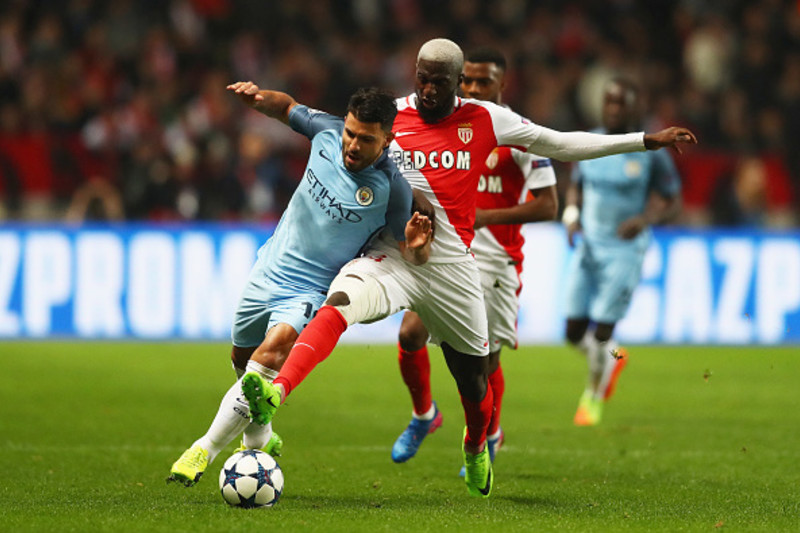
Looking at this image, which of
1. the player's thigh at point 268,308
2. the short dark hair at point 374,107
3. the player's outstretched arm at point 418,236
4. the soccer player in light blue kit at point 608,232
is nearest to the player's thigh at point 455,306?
the player's outstretched arm at point 418,236

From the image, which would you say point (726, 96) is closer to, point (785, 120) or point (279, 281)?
point (785, 120)

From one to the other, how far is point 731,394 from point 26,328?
27.0ft

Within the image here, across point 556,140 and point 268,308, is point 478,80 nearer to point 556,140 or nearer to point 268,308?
point 556,140

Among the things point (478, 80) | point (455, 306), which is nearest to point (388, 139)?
point (455, 306)

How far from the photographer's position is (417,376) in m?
8.19

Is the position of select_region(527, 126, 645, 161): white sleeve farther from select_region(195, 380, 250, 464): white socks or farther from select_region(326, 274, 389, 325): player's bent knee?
select_region(195, 380, 250, 464): white socks

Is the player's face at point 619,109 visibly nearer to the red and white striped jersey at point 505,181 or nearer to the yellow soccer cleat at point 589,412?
the yellow soccer cleat at point 589,412

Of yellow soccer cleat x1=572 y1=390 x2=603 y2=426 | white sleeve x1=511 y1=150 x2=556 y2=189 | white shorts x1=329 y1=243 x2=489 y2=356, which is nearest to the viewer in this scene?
white shorts x1=329 y1=243 x2=489 y2=356

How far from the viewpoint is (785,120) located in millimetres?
19297

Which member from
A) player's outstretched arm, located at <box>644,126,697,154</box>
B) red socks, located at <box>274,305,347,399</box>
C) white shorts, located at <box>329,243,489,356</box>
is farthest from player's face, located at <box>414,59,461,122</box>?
red socks, located at <box>274,305,347,399</box>

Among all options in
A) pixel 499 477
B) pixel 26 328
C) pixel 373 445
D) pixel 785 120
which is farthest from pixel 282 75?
pixel 499 477

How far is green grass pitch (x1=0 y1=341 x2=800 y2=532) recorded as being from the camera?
6086 millimetres

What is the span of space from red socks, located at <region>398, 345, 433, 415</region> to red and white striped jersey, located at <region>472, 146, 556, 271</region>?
76 centimetres

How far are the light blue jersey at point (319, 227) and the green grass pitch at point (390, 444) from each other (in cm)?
102
